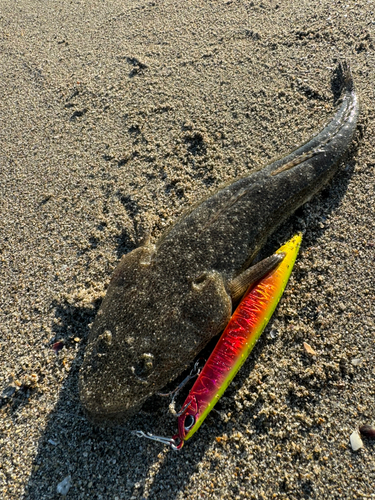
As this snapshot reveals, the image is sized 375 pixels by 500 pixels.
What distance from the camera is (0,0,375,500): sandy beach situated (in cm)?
277

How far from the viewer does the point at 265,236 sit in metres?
3.54

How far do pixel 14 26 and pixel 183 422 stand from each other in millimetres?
6811

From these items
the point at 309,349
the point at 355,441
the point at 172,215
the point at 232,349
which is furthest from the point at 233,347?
the point at 172,215

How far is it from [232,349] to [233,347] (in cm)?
2

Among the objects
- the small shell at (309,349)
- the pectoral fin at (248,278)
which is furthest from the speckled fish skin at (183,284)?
the small shell at (309,349)

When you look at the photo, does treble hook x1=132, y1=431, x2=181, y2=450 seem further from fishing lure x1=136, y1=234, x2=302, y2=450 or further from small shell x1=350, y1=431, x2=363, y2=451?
small shell x1=350, y1=431, x2=363, y2=451

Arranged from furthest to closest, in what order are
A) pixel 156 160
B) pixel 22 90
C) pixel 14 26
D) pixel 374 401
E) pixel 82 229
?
pixel 14 26
pixel 22 90
pixel 156 160
pixel 82 229
pixel 374 401

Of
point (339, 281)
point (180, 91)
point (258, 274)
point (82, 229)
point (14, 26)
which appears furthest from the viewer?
point (14, 26)

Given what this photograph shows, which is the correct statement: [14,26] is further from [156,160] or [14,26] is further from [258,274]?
[258,274]

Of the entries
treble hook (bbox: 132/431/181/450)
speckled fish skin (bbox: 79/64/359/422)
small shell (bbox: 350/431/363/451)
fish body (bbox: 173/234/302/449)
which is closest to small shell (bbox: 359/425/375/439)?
small shell (bbox: 350/431/363/451)

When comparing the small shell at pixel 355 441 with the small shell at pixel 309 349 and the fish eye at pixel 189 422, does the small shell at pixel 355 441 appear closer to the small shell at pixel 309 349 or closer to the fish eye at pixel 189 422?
the small shell at pixel 309 349

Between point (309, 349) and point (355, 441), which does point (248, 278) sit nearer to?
point (309, 349)

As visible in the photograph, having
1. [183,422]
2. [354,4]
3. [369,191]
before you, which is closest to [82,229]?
[183,422]

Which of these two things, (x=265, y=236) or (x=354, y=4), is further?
(x=354, y=4)
